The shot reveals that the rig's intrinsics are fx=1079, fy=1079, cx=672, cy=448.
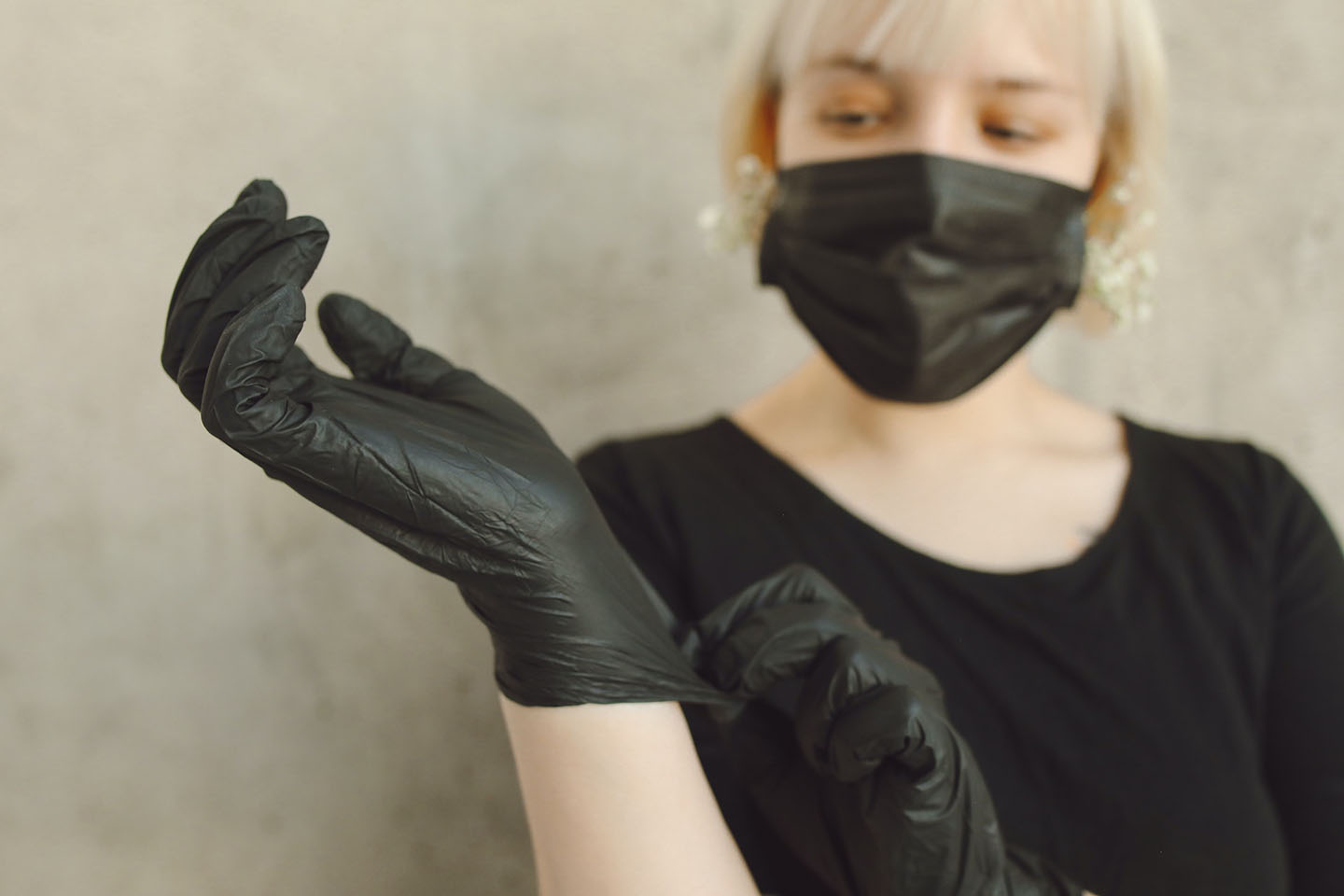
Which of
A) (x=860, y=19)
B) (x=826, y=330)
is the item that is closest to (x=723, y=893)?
(x=826, y=330)

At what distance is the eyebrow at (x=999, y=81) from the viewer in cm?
108

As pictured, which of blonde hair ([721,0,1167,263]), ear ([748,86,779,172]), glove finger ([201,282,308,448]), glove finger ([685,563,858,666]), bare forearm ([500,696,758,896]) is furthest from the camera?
ear ([748,86,779,172])

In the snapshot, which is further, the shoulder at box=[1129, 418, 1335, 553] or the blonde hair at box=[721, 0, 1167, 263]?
the shoulder at box=[1129, 418, 1335, 553]

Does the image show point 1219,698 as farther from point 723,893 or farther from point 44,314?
point 44,314

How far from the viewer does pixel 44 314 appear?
42.2 inches

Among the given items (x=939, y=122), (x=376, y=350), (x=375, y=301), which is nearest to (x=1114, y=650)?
(x=939, y=122)

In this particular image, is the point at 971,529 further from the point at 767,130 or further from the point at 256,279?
the point at 256,279

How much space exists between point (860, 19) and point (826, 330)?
1.04ft

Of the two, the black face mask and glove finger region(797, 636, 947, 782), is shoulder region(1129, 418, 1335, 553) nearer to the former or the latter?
the black face mask

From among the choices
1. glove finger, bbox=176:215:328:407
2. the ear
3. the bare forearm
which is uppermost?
the ear

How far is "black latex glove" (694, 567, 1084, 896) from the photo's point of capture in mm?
806

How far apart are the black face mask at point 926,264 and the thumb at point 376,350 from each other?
467 millimetres

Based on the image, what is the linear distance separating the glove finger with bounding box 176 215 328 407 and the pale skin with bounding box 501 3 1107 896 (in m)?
0.33

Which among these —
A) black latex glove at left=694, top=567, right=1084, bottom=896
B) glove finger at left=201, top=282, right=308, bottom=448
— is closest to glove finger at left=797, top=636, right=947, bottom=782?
black latex glove at left=694, top=567, right=1084, bottom=896
